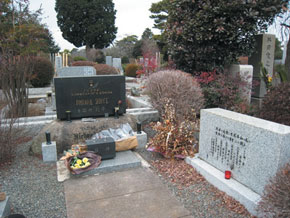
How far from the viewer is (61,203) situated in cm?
320

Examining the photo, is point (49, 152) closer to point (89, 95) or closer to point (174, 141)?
point (89, 95)

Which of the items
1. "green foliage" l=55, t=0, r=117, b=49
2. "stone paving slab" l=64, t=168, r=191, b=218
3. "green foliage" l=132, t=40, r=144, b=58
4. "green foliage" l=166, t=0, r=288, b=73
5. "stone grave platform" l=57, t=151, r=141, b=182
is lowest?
"stone paving slab" l=64, t=168, r=191, b=218

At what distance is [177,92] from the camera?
6.34m

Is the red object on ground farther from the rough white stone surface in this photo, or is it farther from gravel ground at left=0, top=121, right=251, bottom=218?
gravel ground at left=0, top=121, right=251, bottom=218

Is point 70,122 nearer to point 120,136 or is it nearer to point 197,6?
point 120,136

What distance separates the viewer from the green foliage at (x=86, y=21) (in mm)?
32188

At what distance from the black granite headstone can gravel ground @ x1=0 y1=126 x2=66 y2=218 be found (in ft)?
4.38

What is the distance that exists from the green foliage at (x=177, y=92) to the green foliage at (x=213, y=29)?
6.41 ft

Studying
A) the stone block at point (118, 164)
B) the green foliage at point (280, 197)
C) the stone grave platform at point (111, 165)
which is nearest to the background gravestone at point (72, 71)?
the stone grave platform at point (111, 165)

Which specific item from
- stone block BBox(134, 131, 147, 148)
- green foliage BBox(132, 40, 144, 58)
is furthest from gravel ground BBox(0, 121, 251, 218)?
green foliage BBox(132, 40, 144, 58)

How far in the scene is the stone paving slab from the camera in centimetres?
299

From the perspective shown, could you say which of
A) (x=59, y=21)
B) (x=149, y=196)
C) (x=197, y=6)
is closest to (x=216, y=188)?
(x=149, y=196)

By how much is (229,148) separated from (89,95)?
3315mm

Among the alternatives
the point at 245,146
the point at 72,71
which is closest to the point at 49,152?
the point at 245,146
